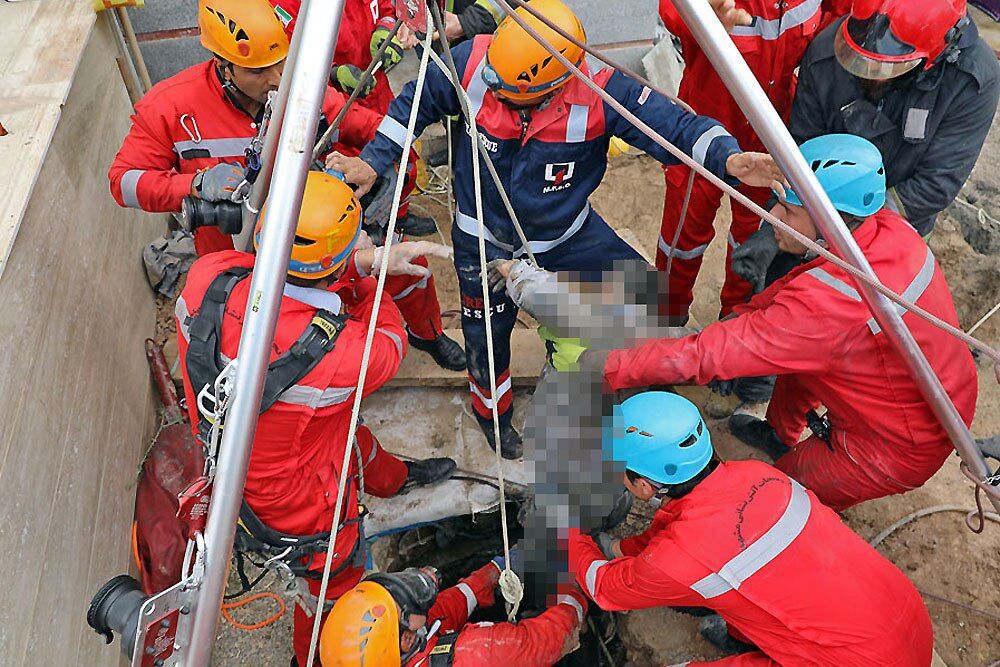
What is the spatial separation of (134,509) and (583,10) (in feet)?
15.6

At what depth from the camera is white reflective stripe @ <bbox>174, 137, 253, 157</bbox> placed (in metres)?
3.66

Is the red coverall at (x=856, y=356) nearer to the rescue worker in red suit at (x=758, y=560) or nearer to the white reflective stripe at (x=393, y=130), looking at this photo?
the rescue worker in red suit at (x=758, y=560)

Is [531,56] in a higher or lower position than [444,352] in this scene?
higher

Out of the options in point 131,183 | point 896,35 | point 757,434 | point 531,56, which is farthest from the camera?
point 757,434

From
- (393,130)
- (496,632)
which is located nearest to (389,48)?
(393,130)

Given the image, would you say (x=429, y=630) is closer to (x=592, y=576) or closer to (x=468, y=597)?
(x=468, y=597)

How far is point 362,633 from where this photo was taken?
276 centimetres

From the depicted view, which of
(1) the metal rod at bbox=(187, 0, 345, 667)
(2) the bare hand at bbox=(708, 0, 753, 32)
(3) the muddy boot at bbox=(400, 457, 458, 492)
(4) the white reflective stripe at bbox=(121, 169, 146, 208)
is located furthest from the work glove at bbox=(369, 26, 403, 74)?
(1) the metal rod at bbox=(187, 0, 345, 667)

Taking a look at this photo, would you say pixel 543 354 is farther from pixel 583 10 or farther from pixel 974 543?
pixel 583 10

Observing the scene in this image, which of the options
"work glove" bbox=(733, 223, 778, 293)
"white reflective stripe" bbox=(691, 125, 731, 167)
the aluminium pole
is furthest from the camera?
"work glove" bbox=(733, 223, 778, 293)

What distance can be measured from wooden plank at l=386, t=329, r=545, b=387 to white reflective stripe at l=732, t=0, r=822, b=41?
205 centimetres

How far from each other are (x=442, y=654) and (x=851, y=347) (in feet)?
6.49

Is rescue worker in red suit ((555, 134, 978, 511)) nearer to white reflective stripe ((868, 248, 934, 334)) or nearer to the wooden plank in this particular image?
white reflective stripe ((868, 248, 934, 334))

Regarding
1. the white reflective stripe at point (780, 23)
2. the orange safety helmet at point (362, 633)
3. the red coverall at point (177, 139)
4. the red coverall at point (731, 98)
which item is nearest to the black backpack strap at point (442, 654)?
the orange safety helmet at point (362, 633)
